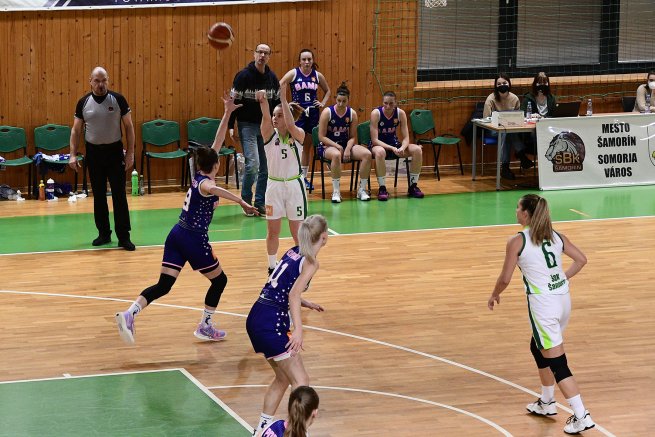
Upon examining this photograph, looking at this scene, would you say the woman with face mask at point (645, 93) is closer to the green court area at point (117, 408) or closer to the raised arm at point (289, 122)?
the raised arm at point (289, 122)

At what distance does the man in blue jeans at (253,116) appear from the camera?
1564 centimetres

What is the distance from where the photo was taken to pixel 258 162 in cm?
1561

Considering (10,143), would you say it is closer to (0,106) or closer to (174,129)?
(0,106)

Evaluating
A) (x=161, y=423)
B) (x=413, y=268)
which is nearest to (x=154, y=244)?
(x=413, y=268)

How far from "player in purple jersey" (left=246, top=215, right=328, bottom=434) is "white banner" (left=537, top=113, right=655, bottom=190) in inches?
420

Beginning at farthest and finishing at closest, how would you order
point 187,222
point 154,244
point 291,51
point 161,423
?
1. point 291,51
2. point 154,244
3. point 187,222
4. point 161,423

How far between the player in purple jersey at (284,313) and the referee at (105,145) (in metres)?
6.36

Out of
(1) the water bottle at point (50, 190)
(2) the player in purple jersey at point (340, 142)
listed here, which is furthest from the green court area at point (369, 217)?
(1) the water bottle at point (50, 190)

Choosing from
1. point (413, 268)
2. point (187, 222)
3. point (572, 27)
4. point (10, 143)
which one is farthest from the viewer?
point (572, 27)

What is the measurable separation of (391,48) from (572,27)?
3.67 m

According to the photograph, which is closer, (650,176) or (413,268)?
(413,268)

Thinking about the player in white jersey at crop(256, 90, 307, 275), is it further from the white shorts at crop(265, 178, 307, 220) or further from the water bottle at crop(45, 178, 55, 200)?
the water bottle at crop(45, 178, 55, 200)

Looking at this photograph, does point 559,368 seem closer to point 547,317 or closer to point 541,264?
point 547,317

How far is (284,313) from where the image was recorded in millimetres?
7469
